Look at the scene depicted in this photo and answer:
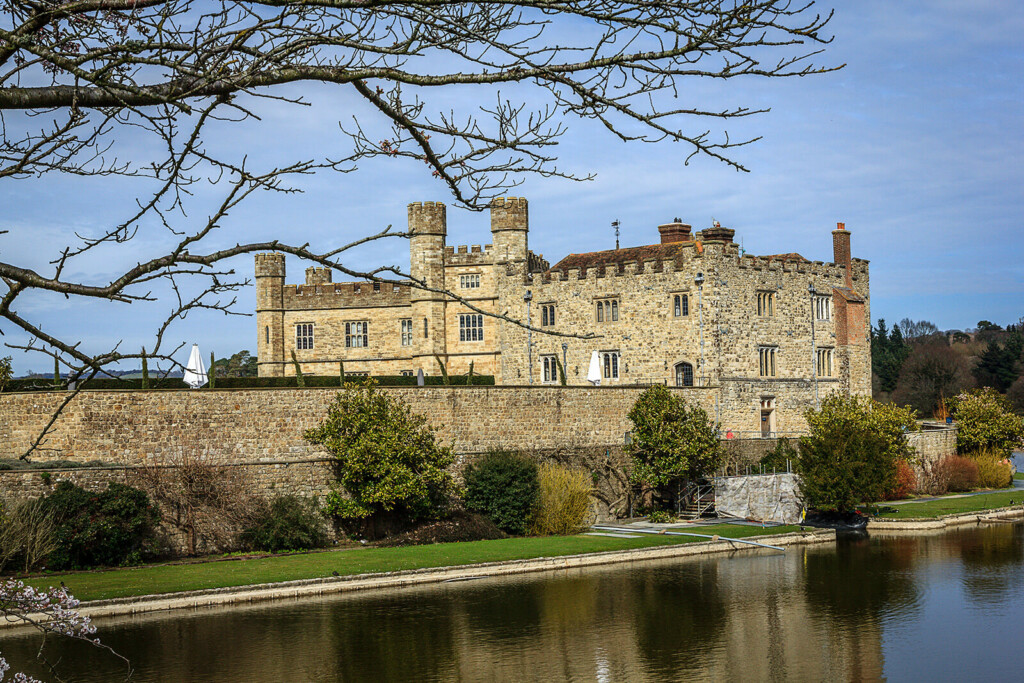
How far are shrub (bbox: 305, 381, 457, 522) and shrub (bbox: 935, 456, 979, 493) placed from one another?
21.7 metres

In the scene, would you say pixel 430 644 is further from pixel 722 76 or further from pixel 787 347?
pixel 787 347

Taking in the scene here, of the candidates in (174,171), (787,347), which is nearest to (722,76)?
(174,171)

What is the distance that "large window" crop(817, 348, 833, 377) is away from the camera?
3753 centimetres

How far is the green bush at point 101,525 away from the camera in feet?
69.3

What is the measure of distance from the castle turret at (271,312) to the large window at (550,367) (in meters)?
11.2

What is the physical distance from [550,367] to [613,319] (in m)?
3.24

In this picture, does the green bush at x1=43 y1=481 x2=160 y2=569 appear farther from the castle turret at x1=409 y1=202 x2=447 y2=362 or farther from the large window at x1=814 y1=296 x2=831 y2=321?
the large window at x1=814 y1=296 x2=831 y2=321

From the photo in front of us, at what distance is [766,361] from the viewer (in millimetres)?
35844

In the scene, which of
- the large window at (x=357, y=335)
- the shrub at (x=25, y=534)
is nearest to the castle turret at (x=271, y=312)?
the large window at (x=357, y=335)

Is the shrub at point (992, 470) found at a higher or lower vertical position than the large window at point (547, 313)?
lower

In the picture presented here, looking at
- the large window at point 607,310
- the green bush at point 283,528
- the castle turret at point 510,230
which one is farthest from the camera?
the castle turret at point 510,230

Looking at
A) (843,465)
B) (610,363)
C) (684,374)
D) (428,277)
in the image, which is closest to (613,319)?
(610,363)

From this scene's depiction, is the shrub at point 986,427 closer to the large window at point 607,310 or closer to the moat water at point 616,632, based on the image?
the large window at point 607,310

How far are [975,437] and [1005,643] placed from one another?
26.0 metres
